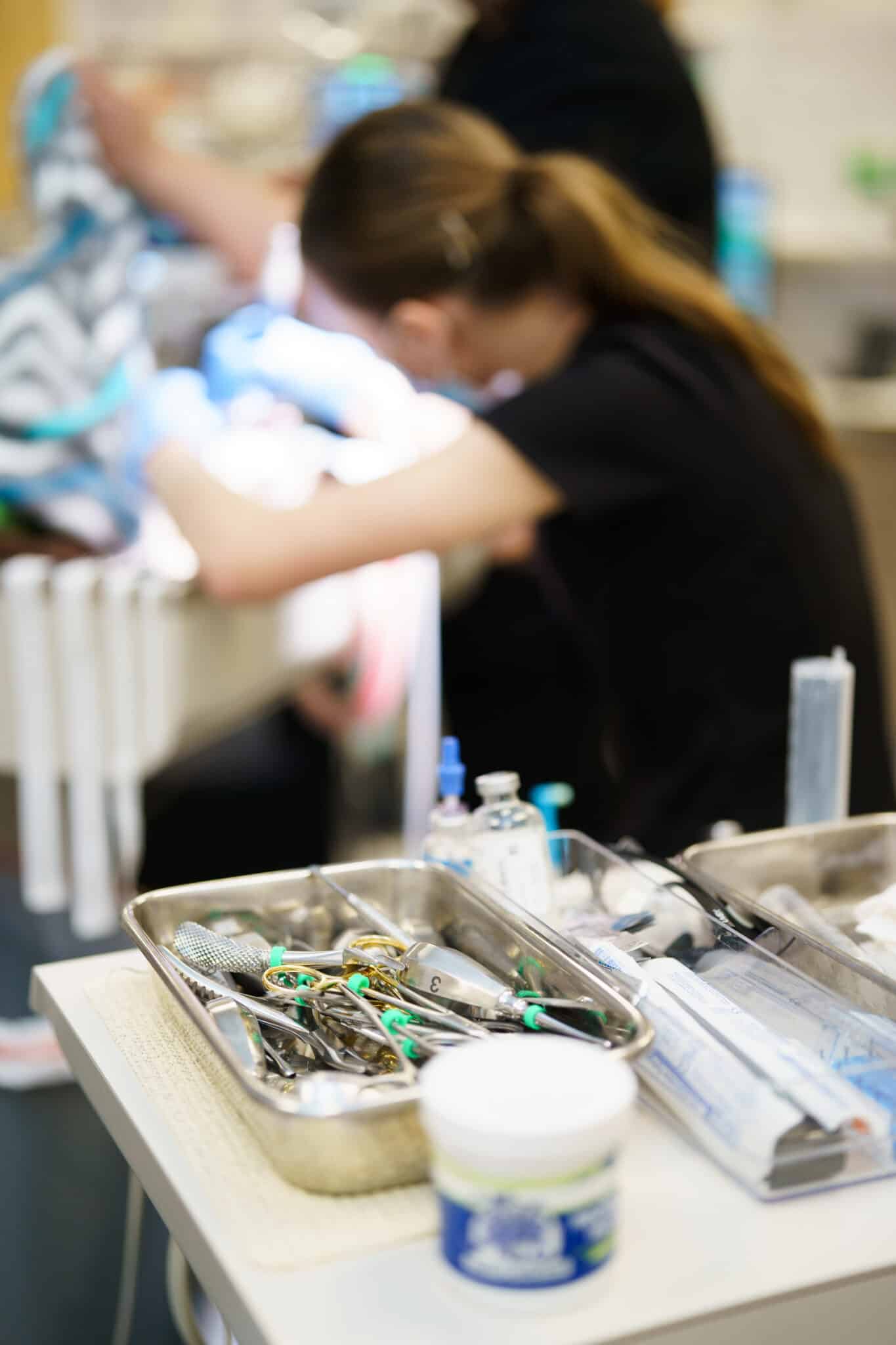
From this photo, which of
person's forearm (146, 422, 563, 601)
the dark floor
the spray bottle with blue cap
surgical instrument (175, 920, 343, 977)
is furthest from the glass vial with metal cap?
the dark floor

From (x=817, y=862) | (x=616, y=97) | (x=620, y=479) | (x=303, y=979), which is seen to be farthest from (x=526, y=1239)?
(x=616, y=97)

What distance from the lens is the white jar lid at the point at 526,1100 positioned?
1.89 ft

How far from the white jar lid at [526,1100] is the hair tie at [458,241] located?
0.95 m

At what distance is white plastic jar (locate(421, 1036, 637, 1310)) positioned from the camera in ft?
1.90

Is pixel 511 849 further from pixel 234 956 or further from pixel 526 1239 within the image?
pixel 526 1239

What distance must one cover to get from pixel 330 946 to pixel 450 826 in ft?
0.37

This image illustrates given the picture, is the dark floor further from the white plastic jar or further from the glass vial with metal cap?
the white plastic jar

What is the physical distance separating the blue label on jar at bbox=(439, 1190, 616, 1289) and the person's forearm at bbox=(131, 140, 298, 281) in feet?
5.20

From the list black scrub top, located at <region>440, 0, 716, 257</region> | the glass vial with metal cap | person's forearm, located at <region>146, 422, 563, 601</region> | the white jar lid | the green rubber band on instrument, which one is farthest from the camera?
black scrub top, located at <region>440, 0, 716, 257</region>

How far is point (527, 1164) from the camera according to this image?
57 cm

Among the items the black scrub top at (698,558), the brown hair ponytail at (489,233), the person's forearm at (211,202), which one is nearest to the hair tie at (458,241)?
the brown hair ponytail at (489,233)

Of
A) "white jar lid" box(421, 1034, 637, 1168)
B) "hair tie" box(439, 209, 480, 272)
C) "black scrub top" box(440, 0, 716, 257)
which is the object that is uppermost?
"black scrub top" box(440, 0, 716, 257)

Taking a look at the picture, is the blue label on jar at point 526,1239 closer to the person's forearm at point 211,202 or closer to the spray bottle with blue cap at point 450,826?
the spray bottle with blue cap at point 450,826

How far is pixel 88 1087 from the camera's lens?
0.84m
